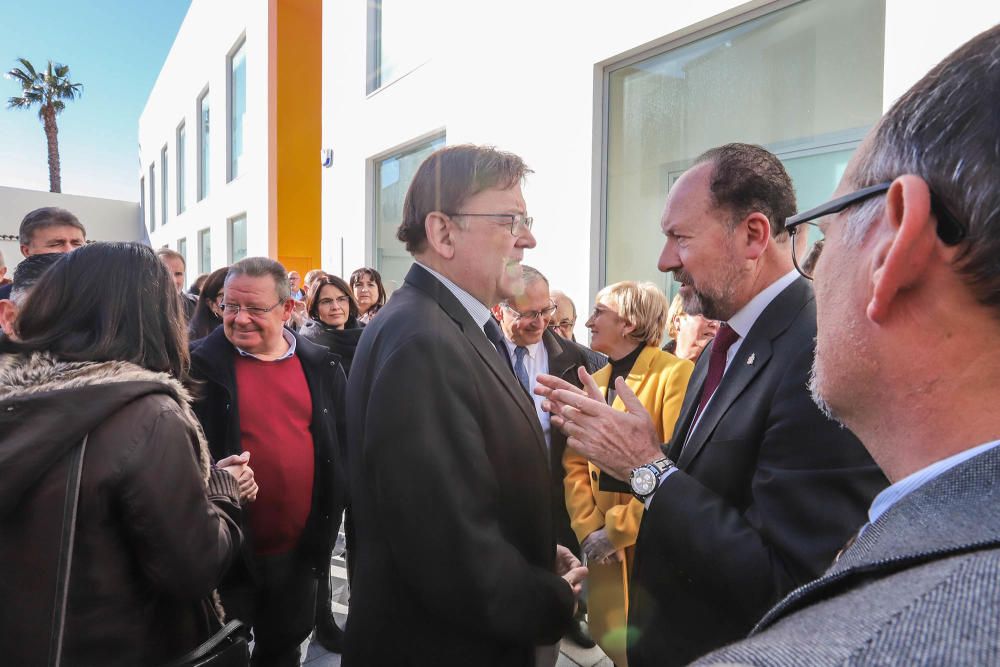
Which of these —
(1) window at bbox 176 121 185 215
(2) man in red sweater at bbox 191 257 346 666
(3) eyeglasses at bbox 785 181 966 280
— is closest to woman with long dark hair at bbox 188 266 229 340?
(2) man in red sweater at bbox 191 257 346 666

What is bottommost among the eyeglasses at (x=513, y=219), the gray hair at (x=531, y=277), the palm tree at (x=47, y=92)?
the gray hair at (x=531, y=277)

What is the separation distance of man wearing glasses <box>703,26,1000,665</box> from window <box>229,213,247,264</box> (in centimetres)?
1494

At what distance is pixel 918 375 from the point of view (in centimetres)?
65

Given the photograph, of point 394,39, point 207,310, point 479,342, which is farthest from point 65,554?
point 394,39

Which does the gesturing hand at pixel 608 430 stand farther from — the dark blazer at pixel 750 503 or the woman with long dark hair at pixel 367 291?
the woman with long dark hair at pixel 367 291

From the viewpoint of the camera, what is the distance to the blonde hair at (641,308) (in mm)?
2973

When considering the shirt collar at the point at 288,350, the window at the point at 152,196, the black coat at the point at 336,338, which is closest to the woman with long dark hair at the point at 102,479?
the shirt collar at the point at 288,350

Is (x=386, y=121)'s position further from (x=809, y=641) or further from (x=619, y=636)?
(x=809, y=641)

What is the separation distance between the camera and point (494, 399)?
1472 mm

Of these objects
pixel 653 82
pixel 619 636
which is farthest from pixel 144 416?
pixel 653 82

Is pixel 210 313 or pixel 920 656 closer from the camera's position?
pixel 920 656

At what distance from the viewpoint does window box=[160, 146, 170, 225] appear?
76.1ft

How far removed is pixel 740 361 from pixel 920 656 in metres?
1.22

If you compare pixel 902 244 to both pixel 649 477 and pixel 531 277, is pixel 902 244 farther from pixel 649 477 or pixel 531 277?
pixel 531 277
